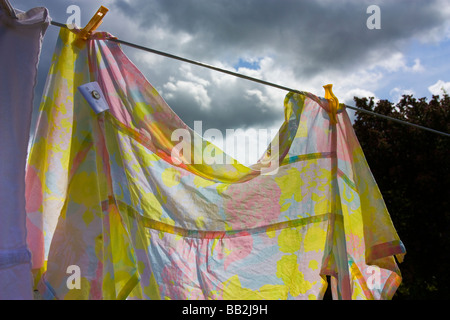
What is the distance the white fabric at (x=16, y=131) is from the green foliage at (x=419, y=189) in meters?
8.48

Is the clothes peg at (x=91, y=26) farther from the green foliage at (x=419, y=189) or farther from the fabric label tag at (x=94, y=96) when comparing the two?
the green foliage at (x=419, y=189)

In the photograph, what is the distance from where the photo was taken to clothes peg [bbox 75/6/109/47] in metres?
1.56

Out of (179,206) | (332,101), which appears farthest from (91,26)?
(332,101)

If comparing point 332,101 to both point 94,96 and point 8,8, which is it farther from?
point 8,8

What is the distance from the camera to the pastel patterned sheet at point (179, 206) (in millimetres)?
1390

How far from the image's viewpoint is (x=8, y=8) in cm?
128

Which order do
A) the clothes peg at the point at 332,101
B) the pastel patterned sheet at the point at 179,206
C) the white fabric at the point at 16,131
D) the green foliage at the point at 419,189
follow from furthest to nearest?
the green foliage at the point at 419,189 < the clothes peg at the point at 332,101 < the pastel patterned sheet at the point at 179,206 < the white fabric at the point at 16,131

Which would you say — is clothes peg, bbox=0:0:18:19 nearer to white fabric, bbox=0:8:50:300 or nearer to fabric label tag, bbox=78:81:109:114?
white fabric, bbox=0:8:50:300

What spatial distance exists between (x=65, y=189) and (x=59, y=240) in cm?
18

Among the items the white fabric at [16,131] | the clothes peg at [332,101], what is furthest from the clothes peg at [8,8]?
the clothes peg at [332,101]

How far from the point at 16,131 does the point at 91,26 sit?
539 millimetres

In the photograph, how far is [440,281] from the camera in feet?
28.0
